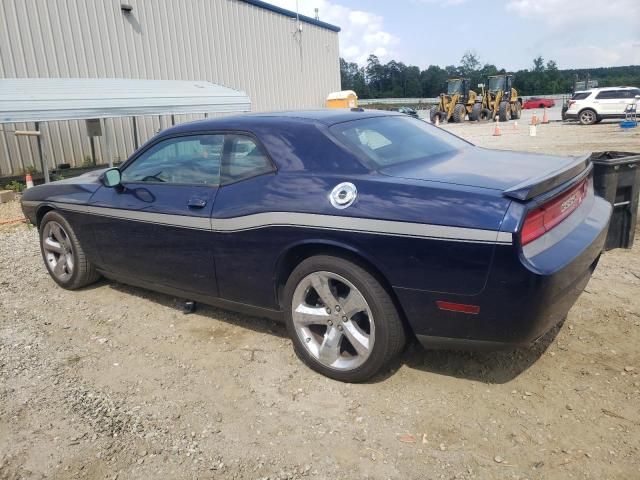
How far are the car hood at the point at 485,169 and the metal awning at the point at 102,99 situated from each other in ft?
26.9

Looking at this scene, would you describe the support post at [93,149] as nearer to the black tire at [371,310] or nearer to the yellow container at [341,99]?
the yellow container at [341,99]

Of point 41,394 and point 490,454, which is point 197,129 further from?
point 490,454

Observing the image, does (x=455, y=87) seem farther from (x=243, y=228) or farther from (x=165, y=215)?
(x=243, y=228)

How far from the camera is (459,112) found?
29406mm

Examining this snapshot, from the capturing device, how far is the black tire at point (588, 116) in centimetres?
2331

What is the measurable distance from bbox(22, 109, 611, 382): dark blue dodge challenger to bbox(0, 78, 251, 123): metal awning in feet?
21.0

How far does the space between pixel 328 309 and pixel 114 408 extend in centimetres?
134

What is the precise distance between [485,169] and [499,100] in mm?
29213

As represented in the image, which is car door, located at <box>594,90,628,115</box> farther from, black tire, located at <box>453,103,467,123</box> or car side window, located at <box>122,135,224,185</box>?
car side window, located at <box>122,135,224,185</box>

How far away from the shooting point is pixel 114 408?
2.96m

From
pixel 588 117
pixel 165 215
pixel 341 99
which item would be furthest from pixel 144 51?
pixel 588 117

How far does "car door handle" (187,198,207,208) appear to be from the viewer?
345 cm

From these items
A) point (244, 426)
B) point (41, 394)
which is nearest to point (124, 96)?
point (41, 394)

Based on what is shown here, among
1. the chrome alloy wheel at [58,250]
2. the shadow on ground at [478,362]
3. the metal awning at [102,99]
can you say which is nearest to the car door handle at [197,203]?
the shadow on ground at [478,362]
